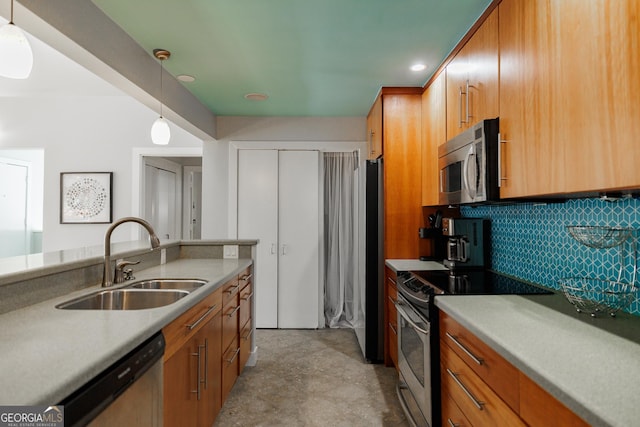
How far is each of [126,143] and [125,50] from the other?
2444 mm

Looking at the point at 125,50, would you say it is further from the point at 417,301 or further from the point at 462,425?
the point at 462,425

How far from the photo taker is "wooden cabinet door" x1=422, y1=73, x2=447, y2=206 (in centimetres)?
254

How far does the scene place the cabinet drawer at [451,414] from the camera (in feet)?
4.65

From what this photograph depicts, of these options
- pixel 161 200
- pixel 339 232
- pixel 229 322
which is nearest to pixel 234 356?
pixel 229 322

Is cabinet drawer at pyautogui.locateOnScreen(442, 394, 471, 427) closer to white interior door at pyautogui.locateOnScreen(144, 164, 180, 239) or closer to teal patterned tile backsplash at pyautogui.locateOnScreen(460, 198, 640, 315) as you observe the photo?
teal patterned tile backsplash at pyautogui.locateOnScreen(460, 198, 640, 315)

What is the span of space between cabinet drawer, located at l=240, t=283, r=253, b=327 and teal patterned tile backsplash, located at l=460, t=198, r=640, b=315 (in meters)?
1.85

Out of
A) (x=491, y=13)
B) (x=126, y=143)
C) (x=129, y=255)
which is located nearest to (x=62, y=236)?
(x=126, y=143)

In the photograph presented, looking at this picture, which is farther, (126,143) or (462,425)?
(126,143)

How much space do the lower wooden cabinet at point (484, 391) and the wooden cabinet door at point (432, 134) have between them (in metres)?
1.30

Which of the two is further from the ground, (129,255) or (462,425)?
(129,255)

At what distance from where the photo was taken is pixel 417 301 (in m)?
1.93

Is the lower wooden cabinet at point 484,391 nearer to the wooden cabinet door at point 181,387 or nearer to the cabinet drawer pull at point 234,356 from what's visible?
the wooden cabinet door at point 181,387

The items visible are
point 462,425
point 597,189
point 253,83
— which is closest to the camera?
point 597,189

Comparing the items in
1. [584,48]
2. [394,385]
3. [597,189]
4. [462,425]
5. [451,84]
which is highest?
[451,84]
